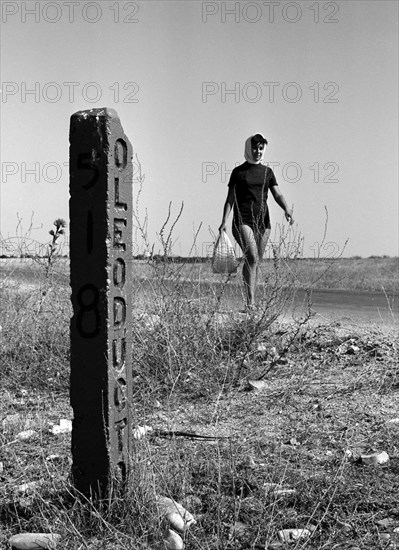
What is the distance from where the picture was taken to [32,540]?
240 cm

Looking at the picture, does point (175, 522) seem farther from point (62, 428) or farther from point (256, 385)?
point (256, 385)

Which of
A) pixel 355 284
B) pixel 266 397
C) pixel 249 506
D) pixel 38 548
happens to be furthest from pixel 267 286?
pixel 355 284

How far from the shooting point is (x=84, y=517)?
8.19 ft

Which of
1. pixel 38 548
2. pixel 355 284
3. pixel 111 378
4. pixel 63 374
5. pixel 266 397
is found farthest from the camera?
pixel 355 284

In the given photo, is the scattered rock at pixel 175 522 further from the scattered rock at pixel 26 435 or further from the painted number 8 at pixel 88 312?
the scattered rock at pixel 26 435

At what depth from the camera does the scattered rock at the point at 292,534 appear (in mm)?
2406

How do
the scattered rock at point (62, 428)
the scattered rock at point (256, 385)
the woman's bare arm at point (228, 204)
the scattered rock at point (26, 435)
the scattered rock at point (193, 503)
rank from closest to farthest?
the scattered rock at point (193, 503) → the scattered rock at point (26, 435) → the scattered rock at point (62, 428) → the scattered rock at point (256, 385) → the woman's bare arm at point (228, 204)

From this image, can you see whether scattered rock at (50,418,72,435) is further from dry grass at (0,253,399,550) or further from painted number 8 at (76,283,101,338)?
painted number 8 at (76,283,101,338)

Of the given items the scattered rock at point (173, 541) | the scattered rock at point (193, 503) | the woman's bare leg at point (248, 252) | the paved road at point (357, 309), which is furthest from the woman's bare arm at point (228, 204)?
the scattered rock at point (173, 541)

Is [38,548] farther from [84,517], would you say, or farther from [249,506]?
[249,506]

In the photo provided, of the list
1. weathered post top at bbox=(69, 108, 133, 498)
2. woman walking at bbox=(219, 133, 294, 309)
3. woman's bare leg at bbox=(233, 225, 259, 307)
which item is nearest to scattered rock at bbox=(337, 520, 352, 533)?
weathered post top at bbox=(69, 108, 133, 498)

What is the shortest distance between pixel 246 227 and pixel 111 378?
14.3 feet

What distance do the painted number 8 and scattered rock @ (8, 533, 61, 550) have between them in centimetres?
71

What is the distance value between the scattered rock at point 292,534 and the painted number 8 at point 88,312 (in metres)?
0.98
